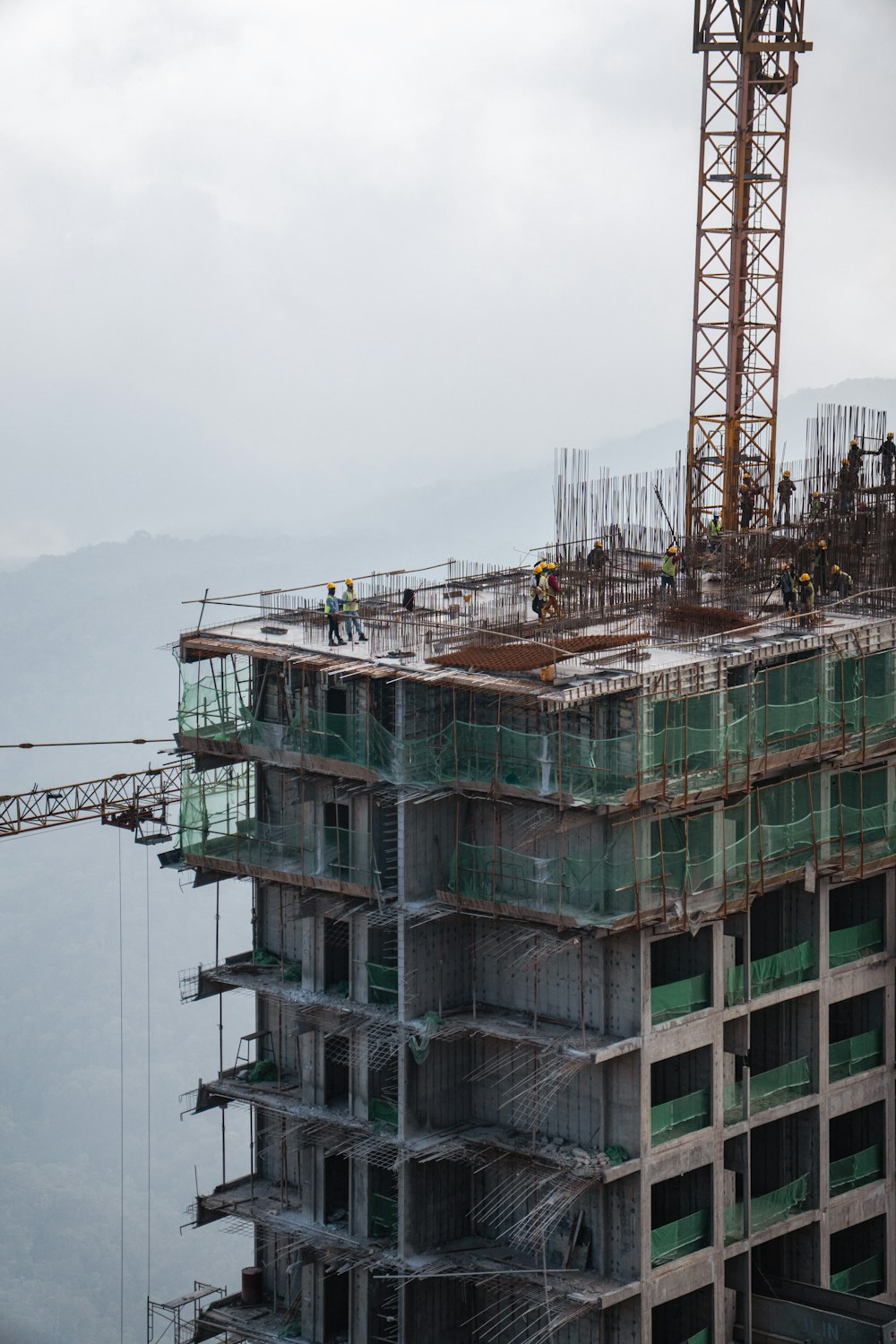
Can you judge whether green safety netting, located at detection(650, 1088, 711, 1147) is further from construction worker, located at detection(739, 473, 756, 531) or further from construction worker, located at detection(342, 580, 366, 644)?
construction worker, located at detection(739, 473, 756, 531)

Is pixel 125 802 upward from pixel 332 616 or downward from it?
downward

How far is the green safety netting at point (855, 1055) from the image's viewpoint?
218ft

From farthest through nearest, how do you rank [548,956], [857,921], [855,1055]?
1. [857,921]
2. [855,1055]
3. [548,956]

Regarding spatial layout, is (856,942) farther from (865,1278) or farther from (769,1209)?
(865,1278)

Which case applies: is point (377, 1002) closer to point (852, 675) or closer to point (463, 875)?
point (463, 875)

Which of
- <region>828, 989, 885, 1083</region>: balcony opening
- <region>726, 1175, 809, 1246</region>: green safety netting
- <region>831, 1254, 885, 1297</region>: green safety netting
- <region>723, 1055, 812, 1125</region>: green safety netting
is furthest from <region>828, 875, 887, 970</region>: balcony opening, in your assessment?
<region>831, 1254, 885, 1297</region>: green safety netting

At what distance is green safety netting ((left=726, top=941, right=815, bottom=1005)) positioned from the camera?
62.3m

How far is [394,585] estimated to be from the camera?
71.1 m

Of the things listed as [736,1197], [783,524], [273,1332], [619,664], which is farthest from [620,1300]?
[783,524]

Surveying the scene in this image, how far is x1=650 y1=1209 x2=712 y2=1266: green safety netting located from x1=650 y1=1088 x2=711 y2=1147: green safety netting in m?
2.51

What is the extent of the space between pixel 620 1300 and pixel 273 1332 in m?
11.7

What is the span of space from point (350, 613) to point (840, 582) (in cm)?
1737

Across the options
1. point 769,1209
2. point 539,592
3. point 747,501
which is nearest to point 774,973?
point 769,1209

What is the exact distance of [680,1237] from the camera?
200ft
